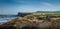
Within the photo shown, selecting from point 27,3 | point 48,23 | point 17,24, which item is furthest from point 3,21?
point 48,23

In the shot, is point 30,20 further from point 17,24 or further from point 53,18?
point 53,18

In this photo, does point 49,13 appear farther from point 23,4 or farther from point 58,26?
point 23,4

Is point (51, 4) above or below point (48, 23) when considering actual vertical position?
above

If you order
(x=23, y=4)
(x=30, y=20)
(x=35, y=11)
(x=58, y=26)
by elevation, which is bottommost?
(x=58, y=26)

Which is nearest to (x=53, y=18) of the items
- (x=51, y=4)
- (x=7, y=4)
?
(x=51, y=4)

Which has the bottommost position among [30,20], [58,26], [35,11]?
[58,26]

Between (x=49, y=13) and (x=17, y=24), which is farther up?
(x=49, y=13)

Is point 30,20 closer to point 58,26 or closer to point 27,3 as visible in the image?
point 27,3

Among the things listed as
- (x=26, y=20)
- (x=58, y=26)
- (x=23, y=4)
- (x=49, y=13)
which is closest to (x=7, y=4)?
(x=23, y=4)
